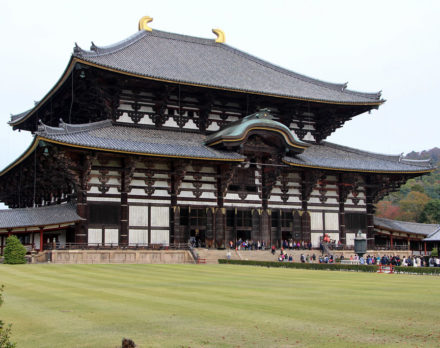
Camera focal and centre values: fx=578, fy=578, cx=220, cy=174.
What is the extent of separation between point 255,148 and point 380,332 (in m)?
39.8

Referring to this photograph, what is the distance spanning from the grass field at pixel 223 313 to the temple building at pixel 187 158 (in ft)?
70.9

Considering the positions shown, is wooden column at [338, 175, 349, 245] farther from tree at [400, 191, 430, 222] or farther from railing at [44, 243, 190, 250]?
tree at [400, 191, 430, 222]

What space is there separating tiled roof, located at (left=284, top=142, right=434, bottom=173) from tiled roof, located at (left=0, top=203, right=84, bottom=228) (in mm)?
19930

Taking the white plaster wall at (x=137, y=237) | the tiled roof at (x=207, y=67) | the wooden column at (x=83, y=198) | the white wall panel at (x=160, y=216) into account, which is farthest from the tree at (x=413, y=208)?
the wooden column at (x=83, y=198)

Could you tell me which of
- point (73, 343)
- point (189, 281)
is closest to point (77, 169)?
point (189, 281)

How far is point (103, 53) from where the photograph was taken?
5222cm

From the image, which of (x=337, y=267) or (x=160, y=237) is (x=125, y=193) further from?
(x=337, y=267)

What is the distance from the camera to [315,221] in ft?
189

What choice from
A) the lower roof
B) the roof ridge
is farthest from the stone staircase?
the roof ridge

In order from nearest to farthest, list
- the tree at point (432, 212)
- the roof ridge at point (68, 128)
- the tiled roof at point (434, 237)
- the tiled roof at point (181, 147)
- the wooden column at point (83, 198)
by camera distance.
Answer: the roof ridge at point (68, 128)
the tiled roof at point (181, 147)
the wooden column at point (83, 198)
the tiled roof at point (434, 237)
the tree at point (432, 212)

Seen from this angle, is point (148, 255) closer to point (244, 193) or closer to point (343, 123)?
point (244, 193)

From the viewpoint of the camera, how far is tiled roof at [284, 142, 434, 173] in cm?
5525

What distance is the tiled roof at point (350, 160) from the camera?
5525 cm

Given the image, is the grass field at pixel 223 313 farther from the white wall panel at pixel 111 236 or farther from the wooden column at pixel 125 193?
the wooden column at pixel 125 193
